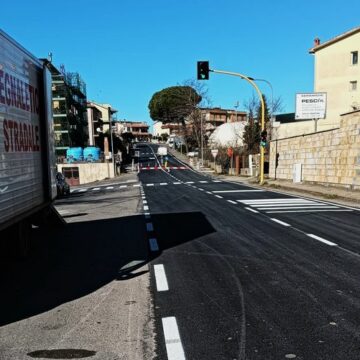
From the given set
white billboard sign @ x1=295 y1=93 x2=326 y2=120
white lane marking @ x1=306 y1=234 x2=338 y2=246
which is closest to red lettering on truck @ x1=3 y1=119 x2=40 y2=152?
white lane marking @ x1=306 y1=234 x2=338 y2=246

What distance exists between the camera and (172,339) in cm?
428

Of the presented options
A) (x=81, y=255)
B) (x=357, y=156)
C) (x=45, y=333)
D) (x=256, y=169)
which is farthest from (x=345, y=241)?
(x=256, y=169)

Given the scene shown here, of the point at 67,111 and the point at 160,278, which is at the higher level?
the point at 67,111

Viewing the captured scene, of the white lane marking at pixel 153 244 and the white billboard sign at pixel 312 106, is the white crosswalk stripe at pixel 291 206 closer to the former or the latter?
the white lane marking at pixel 153 244

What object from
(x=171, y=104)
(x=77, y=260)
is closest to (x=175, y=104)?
(x=171, y=104)

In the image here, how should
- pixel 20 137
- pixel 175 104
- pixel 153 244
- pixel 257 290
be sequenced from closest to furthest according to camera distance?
pixel 257 290
pixel 20 137
pixel 153 244
pixel 175 104

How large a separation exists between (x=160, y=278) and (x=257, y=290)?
1.47 metres

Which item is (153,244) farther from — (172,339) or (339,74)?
(339,74)

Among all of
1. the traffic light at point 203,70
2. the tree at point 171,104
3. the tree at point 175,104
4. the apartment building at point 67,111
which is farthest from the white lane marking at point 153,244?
the tree at point 171,104

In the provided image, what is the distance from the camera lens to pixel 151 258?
7.92m

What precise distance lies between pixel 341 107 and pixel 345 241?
5079cm

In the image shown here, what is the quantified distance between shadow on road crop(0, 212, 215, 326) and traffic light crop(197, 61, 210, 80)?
45.5 feet

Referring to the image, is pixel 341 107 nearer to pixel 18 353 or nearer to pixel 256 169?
pixel 256 169

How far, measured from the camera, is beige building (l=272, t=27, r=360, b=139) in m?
53.8
